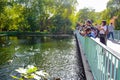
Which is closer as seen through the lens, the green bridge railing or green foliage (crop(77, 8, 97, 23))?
the green bridge railing

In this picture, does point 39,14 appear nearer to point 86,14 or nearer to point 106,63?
point 86,14

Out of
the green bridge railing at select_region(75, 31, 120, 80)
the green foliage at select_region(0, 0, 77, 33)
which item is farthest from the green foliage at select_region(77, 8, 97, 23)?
the green bridge railing at select_region(75, 31, 120, 80)

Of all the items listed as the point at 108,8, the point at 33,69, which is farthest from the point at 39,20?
the point at 33,69

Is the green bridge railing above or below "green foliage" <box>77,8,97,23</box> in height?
below

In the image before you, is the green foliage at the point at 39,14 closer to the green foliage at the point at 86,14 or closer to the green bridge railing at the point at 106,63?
the green foliage at the point at 86,14

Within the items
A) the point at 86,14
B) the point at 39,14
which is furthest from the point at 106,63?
the point at 86,14

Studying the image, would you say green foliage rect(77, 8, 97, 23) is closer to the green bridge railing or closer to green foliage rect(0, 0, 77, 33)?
green foliage rect(0, 0, 77, 33)

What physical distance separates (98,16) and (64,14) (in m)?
58.5

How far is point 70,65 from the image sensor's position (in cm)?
1906

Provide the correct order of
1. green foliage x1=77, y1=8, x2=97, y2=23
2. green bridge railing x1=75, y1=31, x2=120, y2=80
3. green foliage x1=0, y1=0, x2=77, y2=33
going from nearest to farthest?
green bridge railing x1=75, y1=31, x2=120, y2=80
green foliage x1=0, y1=0, x2=77, y2=33
green foliage x1=77, y1=8, x2=97, y2=23

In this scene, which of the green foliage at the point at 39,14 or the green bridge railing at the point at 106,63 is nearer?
the green bridge railing at the point at 106,63

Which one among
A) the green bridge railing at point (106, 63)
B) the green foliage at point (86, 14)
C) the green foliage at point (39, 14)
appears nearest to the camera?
the green bridge railing at point (106, 63)

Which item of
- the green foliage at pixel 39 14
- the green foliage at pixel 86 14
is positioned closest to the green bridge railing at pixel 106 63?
the green foliage at pixel 39 14

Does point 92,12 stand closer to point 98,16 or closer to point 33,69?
point 98,16
